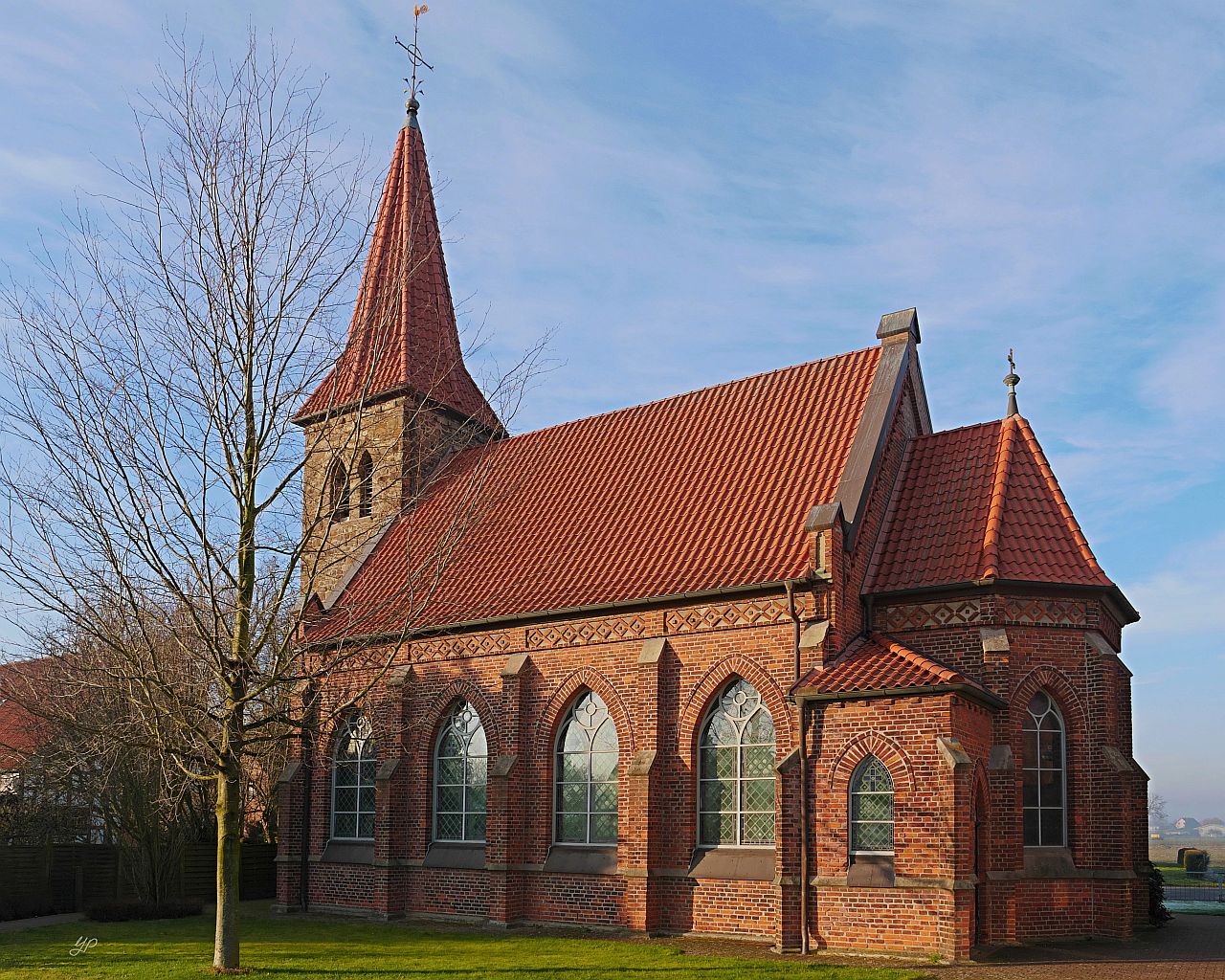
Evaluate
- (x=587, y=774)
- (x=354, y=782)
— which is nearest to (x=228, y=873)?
(x=587, y=774)

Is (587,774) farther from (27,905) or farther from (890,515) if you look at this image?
(27,905)

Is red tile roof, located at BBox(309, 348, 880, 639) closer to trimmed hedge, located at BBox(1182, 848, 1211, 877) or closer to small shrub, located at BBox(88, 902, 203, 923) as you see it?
small shrub, located at BBox(88, 902, 203, 923)

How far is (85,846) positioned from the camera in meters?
24.4

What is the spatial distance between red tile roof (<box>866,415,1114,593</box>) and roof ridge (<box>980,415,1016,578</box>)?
2cm

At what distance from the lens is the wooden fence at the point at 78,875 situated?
2314 cm

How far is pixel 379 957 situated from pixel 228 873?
109 inches

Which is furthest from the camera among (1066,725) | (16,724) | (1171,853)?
(1171,853)

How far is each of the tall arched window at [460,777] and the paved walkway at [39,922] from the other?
749 centimetres

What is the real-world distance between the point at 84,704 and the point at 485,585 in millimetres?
7712

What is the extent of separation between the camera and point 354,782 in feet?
75.7

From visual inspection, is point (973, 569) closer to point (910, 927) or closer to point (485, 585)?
point (910, 927)

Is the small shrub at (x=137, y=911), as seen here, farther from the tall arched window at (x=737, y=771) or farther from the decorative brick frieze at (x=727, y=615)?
the decorative brick frieze at (x=727, y=615)

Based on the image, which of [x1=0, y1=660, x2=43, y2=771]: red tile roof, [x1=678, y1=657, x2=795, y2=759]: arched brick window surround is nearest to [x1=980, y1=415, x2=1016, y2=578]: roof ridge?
[x1=678, y1=657, x2=795, y2=759]: arched brick window surround

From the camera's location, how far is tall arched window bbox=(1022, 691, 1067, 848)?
16984mm
